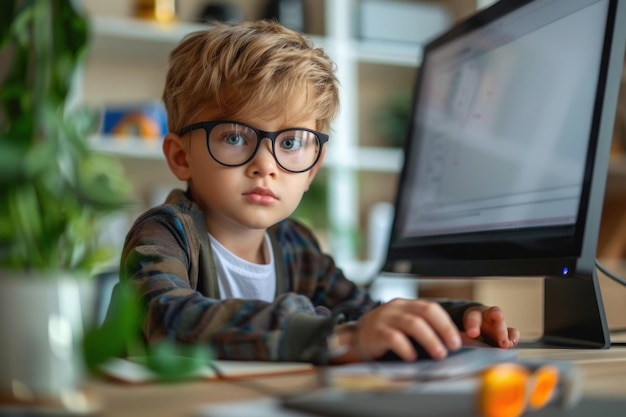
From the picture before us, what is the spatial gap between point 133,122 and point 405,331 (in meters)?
2.45

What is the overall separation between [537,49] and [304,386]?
2.11ft

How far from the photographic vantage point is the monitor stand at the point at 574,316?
0.92m

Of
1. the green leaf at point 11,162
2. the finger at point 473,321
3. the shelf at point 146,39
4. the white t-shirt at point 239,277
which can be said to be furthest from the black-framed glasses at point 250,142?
the shelf at point 146,39

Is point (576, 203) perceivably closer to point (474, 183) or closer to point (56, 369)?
point (474, 183)

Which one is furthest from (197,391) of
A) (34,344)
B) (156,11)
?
(156,11)

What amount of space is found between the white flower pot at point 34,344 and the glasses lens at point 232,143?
604mm

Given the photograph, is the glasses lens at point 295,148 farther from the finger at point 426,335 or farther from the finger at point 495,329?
the finger at point 426,335

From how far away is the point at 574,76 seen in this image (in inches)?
36.6

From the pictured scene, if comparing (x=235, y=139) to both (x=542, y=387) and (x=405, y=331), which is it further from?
(x=542, y=387)

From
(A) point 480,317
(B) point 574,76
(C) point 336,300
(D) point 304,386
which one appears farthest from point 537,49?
(D) point 304,386

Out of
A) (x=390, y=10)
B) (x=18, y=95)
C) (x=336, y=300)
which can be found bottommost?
(x=336, y=300)

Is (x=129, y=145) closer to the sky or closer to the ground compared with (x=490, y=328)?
closer to the sky

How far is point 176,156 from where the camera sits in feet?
3.81

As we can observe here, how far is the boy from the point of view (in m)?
0.70
